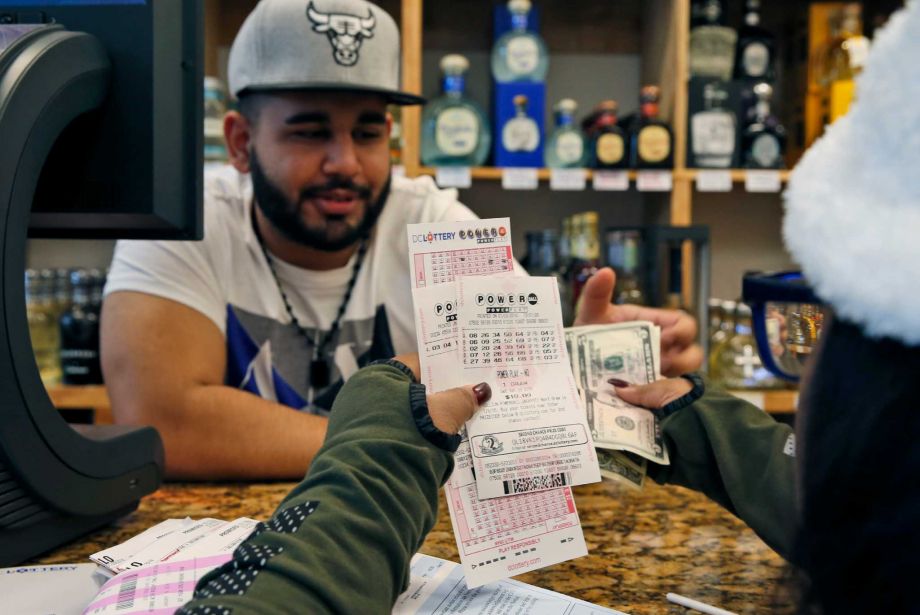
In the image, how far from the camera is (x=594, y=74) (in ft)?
8.13

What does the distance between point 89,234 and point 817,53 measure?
2.07 meters

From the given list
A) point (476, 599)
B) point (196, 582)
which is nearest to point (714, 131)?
point (476, 599)

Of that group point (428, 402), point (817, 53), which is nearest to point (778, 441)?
point (428, 402)

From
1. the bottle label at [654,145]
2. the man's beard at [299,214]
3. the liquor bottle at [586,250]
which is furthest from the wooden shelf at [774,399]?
the man's beard at [299,214]

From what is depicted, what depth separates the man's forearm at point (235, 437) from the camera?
3.53ft

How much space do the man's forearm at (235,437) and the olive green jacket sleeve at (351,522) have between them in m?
0.55

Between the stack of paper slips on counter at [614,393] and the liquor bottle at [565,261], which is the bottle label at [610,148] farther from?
the stack of paper slips on counter at [614,393]

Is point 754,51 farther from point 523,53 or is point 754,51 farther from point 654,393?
point 654,393

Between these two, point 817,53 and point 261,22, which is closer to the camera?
point 261,22

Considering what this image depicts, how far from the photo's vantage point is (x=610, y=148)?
6.83 feet

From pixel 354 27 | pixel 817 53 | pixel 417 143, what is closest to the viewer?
pixel 354 27

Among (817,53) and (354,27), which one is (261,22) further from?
(817,53)

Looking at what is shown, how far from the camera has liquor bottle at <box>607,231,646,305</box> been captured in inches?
74.9

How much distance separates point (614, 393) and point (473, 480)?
208 mm
